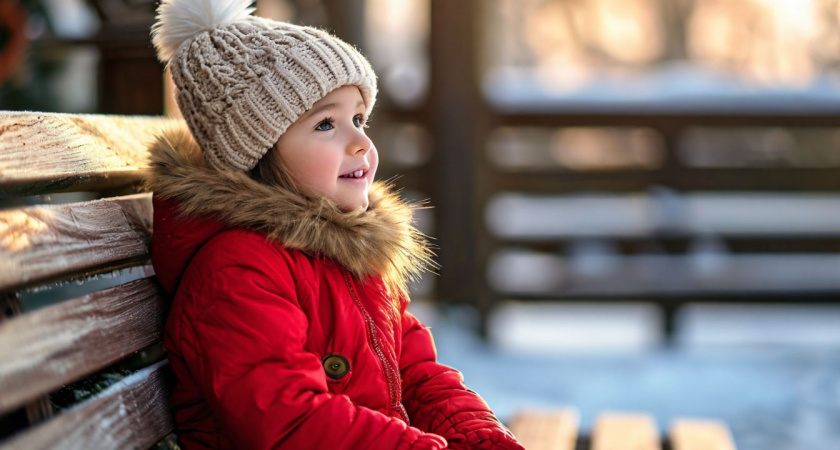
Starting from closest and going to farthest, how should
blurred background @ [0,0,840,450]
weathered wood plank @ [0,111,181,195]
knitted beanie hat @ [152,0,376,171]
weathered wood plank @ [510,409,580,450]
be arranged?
weathered wood plank @ [0,111,181,195], knitted beanie hat @ [152,0,376,171], weathered wood plank @ [510,409,580,450], blurred background @ [0,0,840,450]

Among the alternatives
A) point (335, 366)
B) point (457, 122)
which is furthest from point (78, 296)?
point (457, 122)

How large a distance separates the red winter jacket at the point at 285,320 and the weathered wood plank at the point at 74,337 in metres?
0.05

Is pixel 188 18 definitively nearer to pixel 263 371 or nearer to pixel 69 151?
pixel 69 151

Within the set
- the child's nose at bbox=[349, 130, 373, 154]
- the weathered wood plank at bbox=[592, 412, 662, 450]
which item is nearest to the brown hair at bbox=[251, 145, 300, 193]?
the child's nose at bbox=[349, 130, 373, 154]

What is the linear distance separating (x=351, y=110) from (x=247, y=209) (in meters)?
0.30

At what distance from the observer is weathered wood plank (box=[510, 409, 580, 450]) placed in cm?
210

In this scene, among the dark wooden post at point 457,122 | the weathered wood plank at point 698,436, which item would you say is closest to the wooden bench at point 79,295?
the weathered wood plank at point 698,436

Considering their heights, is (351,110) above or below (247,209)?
above

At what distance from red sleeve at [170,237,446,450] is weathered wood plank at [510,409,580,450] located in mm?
690

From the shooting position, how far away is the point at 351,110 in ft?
5.65

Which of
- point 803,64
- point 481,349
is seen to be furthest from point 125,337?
point 803,64

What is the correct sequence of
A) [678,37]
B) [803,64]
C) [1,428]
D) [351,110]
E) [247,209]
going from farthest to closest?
[678,37]
[803,64]
[351,110]
[247,209]
[1,428]

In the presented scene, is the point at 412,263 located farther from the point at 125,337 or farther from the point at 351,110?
the point at 125,337

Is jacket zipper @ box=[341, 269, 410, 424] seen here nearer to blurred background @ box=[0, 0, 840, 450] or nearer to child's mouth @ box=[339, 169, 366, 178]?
child's mouth @ box=[339, 169, 366, 178]
